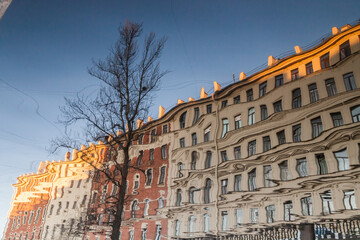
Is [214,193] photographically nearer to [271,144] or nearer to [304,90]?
[271,144]

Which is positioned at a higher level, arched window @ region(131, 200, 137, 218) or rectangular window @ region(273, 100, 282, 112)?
rectangular window @ region(273, 100, 282, 112)

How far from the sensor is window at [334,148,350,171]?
15.3 metres

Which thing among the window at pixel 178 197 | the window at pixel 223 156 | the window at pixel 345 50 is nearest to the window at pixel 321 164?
the window at pixel 345 50

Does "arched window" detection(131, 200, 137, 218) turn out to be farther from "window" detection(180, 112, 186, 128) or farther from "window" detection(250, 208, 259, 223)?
"window" detection(250, 208, 259, 223)

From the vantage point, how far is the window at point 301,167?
16.8 metres

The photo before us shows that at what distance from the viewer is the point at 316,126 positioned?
17.0 meters

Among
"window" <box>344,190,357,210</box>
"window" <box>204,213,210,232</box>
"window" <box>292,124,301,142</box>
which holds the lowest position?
"window" <box>204,213,210,232</box>

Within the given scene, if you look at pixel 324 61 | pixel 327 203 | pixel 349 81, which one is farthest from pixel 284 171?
pixel 324 61

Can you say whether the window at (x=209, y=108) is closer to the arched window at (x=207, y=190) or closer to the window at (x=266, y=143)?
the arched window at (x=207, y=190)

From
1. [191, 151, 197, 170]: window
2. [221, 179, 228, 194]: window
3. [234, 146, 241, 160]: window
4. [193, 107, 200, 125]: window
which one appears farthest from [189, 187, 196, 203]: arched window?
[193, 107, 200, 125]: window

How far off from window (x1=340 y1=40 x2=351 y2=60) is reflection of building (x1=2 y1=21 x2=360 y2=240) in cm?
6

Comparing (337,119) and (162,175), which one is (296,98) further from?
(162,175)

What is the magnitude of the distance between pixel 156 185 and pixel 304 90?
13.5 m

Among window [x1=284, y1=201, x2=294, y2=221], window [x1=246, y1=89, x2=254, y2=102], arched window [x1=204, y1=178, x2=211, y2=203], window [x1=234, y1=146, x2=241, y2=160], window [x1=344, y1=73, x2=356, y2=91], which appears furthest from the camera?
window [x1=246, y1=89, x2=254, y2=102]
